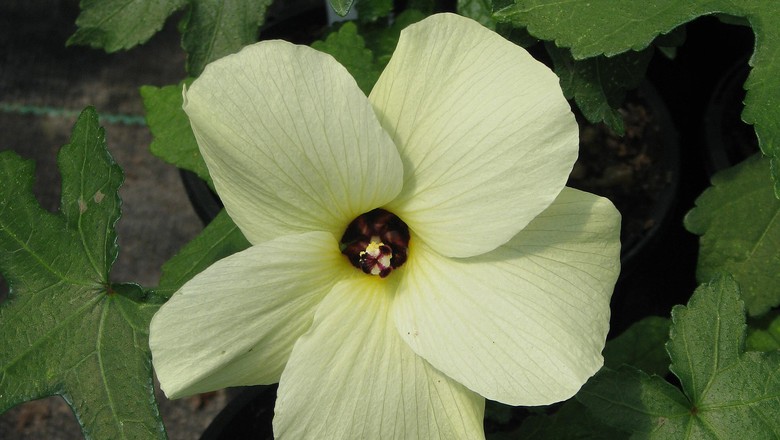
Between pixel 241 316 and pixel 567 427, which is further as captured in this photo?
pixel 567 427

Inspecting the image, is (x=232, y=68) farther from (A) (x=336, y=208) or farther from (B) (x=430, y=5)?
(B) (x=430, y=5)

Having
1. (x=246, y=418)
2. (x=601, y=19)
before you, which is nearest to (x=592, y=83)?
(x=601, y=19)

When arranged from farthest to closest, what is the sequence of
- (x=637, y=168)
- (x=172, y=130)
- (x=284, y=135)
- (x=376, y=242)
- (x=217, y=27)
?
(x=637, y=168), (x=172, y=130), (x=217, y=27), (x=376, y=242), (x=284, y=135)

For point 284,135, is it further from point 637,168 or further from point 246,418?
point 637,168

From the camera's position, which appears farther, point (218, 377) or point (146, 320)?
point (146, 320)

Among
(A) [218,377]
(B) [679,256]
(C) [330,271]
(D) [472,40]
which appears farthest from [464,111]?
(B) [679,256]

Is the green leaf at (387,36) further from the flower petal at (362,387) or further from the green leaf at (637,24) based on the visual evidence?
the flower petal at (362,387)

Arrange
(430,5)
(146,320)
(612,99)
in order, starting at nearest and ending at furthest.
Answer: (146,320) → (612,99) → (430,5)
